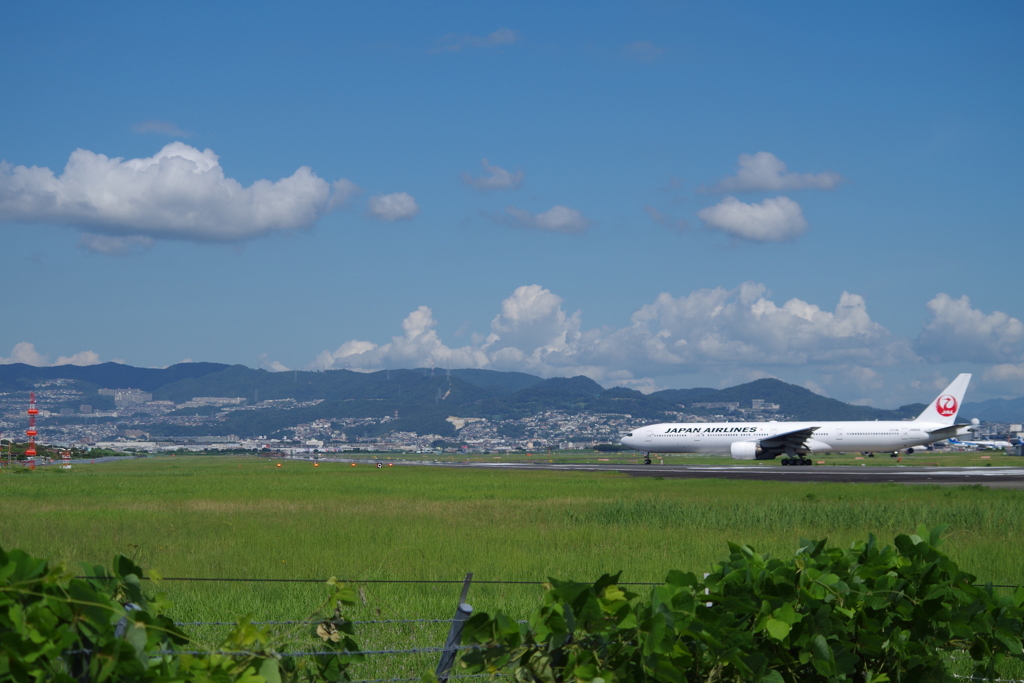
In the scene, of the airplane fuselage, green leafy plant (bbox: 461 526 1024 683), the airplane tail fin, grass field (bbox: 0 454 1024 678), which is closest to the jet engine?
the airplane fuselage

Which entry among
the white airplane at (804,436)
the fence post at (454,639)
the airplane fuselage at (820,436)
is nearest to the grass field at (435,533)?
the fence post at (454,639)

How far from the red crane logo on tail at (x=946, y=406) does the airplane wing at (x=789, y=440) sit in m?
16.8

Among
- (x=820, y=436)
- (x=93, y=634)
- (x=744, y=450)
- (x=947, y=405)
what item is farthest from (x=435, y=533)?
(x=947, y=405)

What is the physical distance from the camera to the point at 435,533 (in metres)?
22.8

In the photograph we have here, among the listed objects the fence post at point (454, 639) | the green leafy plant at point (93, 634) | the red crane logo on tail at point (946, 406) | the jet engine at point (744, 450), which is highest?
the red crane logo on tail at point (946, 406)

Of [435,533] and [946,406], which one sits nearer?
[435,533]

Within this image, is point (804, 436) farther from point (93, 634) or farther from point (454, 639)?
point (93, 634)

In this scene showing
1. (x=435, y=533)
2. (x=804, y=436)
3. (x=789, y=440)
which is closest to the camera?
(x=435, y=533)

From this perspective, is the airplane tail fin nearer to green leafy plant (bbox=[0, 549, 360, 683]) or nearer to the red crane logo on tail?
the red crane logo on tail

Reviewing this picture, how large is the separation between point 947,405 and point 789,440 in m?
19.7

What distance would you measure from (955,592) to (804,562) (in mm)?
1240

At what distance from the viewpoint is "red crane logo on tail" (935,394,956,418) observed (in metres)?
86.6

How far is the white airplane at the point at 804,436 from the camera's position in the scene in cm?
7950

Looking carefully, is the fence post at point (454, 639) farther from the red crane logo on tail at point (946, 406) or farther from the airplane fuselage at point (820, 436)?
the red crane logo on tail at point (946, 406)
